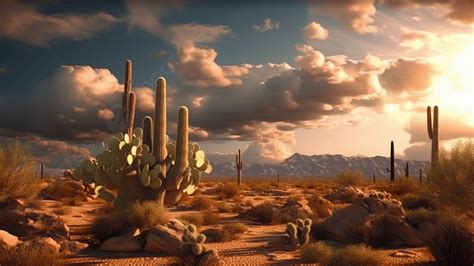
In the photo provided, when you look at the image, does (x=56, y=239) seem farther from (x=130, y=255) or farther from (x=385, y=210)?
(x=385, y=210)

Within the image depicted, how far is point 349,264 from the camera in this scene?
10133 mm

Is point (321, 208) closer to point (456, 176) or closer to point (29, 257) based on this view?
point (456, 176)

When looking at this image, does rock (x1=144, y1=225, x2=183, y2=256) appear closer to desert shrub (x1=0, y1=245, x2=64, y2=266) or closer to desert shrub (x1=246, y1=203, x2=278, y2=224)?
desert shrub (x1=0, y1=245, x2=64, y2=266)

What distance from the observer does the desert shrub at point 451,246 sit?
1017 cm

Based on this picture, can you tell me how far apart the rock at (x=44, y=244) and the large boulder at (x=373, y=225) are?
25.8 feet

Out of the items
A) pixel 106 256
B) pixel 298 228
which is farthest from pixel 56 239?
pixel 298 228

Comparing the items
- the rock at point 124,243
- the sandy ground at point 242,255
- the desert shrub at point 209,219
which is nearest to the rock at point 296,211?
the desert shrub at point 209,219

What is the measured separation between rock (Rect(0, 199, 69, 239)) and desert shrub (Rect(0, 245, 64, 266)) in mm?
2573

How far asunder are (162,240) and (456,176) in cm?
852

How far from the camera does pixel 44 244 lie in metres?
11.2

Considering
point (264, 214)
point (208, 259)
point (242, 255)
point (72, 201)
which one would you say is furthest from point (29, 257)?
point (72, 201)

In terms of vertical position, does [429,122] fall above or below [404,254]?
above

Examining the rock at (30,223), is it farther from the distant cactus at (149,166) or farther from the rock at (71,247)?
the distant cactus at (149,166)

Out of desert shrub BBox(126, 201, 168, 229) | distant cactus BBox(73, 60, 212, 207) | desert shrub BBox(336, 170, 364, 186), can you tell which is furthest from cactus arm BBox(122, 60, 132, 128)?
desert shrub BBox(336, 170, 364, 186)
